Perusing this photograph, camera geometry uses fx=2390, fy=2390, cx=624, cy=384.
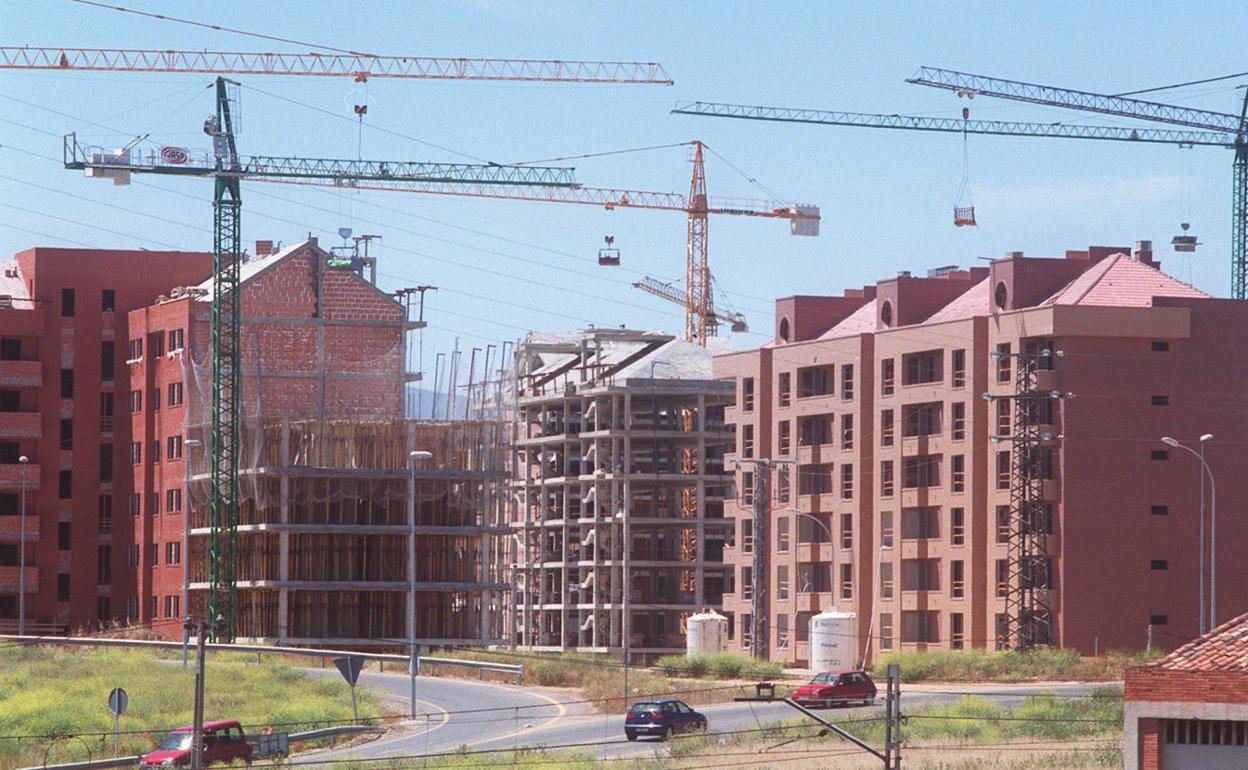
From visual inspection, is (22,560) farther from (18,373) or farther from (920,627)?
(920,627)

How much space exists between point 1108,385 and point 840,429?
1936 centimetres

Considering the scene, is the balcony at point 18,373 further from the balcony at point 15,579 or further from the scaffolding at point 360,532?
the scaffolding at point 360,532

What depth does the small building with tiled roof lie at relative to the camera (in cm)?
4219

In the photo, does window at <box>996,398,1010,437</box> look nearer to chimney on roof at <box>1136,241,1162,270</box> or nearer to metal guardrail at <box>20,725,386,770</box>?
chimney on roof at <box>1136,241,1162,270</box>

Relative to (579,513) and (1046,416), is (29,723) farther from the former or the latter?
(579,513)

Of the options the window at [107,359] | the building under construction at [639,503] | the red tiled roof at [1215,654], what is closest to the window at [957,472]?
the building under construction at [639,503]

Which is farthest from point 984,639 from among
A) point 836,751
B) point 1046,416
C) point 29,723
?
point 29,723

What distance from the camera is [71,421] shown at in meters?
149

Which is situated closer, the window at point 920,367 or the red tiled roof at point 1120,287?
the red tiled roof at point 1120,287

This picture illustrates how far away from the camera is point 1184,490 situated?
374ft

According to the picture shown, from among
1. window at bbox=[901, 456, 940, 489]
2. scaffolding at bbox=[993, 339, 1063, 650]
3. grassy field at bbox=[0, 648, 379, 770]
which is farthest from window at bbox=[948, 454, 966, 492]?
grassy field at bbox=[0, 648, 379, 770]

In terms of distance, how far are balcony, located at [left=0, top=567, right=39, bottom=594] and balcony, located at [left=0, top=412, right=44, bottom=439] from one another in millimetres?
8125

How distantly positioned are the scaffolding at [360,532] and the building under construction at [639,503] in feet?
90.6

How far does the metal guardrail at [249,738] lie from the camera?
2562 inches
